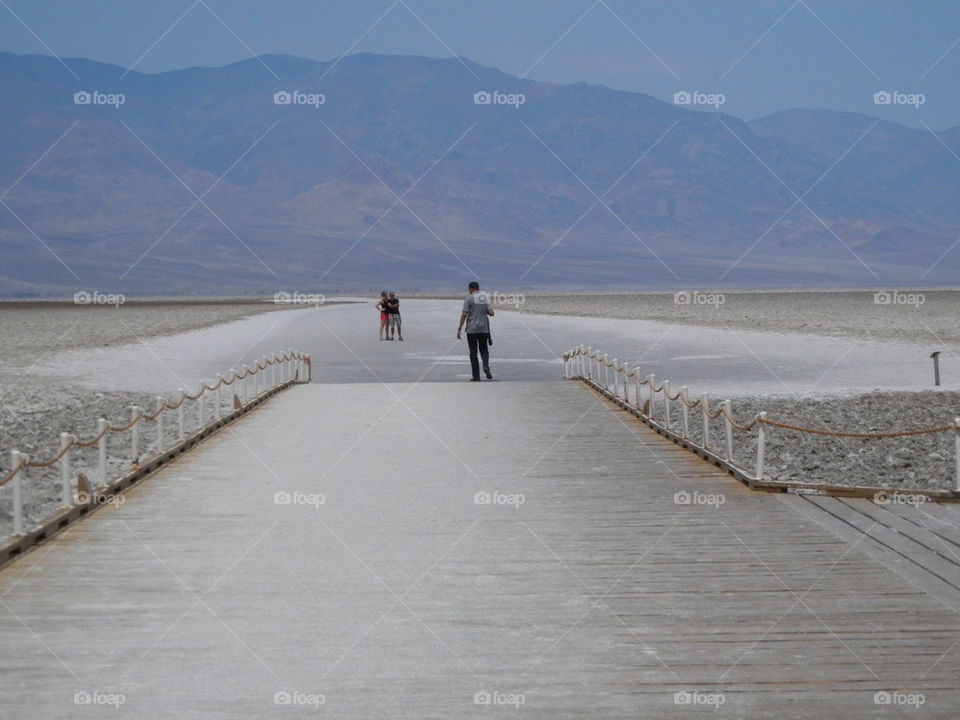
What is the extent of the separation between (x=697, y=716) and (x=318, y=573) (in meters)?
3.77

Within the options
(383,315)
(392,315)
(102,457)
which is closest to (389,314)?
(383,315)

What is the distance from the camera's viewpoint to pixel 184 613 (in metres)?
8.55

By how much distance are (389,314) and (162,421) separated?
27.2m

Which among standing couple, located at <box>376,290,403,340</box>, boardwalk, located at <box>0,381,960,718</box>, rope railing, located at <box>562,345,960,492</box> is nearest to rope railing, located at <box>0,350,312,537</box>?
boardwalk, located at <box>0,381,960,718</box>

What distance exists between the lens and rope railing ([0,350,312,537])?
11.1 m

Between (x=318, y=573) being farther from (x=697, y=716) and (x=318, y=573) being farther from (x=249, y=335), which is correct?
(x=249, y=335)

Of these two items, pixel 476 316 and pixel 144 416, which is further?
pixel 476 316

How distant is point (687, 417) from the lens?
1733 centimetres

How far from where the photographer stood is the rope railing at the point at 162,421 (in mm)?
11054

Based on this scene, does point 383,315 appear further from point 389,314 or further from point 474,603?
point 474,603

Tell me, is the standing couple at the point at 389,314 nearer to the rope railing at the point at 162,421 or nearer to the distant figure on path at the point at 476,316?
the rope railing at the point at 162,421

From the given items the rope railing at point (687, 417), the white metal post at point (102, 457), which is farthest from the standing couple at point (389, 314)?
the white metal post at point (102, 457)

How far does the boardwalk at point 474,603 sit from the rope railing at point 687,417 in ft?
2.52

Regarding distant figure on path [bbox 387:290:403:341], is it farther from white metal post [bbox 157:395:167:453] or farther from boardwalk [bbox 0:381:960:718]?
boardwalk [bbox 0:381:960:718]
